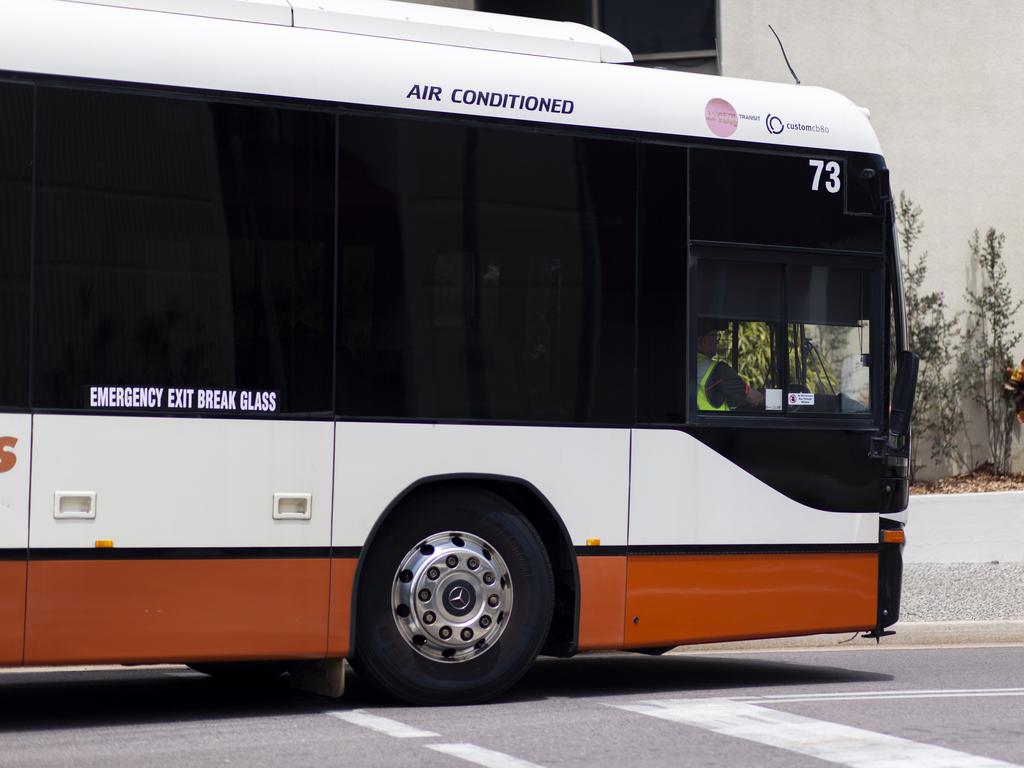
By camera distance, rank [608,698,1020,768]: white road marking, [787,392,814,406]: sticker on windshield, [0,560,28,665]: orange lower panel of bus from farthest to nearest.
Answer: [787,392,814,406]: sticker on windshield
[0,560,28,665]: orange lower panel of bus
[608,698,1020,768]: white road marking

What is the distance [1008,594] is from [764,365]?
5.94 m

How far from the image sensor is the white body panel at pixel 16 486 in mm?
7258

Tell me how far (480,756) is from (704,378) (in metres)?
2.80

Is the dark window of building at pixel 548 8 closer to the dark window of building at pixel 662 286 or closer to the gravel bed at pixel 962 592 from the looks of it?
the gravel bed at pixel 962 592

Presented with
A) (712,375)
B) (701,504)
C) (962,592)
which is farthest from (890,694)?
(962,592)

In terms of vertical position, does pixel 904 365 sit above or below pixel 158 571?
above

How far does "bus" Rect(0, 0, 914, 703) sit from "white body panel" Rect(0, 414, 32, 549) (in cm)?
2

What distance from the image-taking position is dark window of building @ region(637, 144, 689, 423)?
8.80 meters

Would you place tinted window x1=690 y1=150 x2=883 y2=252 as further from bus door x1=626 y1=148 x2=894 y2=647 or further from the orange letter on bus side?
the orange letter on bus side

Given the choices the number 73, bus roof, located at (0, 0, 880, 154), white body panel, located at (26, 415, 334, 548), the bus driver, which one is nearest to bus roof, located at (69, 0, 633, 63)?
bus roof, located at (0, 0, 880, 154)

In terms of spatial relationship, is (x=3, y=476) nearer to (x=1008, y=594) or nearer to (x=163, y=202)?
(x=163, y=202)

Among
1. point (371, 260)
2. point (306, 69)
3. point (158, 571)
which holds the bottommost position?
point (158, 571)

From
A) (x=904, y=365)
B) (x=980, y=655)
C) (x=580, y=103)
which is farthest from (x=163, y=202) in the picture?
(x=980, y=655)

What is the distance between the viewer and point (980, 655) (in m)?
11.3
